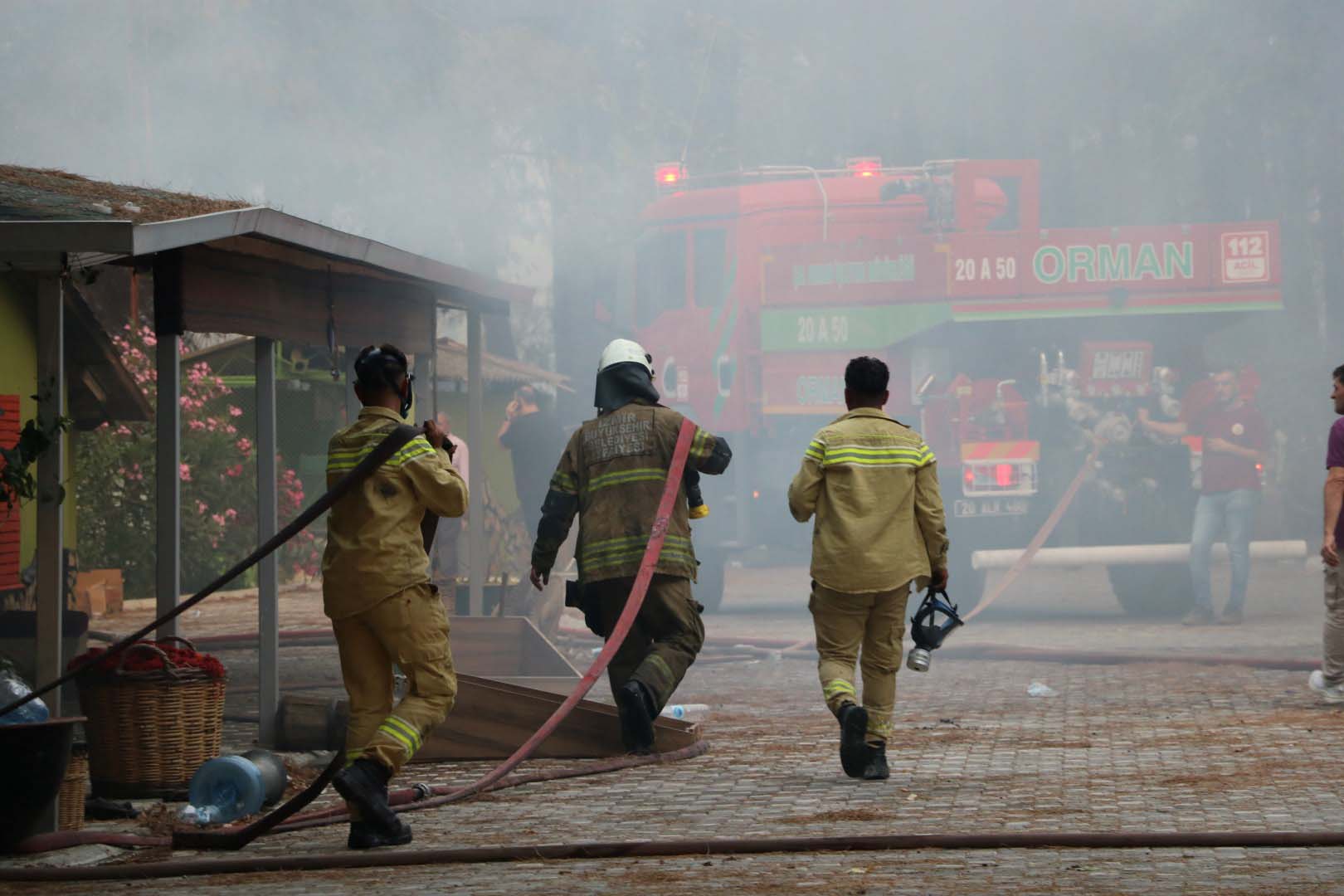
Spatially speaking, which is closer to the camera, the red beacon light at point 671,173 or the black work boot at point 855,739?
the black work boot at point 855,739

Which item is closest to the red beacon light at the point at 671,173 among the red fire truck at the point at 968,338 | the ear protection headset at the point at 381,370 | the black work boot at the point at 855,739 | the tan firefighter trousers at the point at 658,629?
the red fire truck at the point at 968,338

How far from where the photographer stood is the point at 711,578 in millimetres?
14117

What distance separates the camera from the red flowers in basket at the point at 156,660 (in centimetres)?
524

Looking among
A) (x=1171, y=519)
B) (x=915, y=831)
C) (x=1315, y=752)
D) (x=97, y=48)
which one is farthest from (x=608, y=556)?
(x=97, y=48)

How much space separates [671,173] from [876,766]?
394 inches

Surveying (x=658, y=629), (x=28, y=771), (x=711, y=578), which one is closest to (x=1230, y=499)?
(x=711, y=578)

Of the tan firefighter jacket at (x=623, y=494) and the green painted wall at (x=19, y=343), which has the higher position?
the green painted wall at (x=19, y=343)

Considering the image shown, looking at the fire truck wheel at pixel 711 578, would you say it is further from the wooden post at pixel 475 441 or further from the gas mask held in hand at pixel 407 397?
the gas mask held in hand at pixel 407 397

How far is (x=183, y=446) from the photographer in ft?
46.0

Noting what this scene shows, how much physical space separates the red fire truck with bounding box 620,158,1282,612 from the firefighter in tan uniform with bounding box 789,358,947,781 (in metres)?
7.50

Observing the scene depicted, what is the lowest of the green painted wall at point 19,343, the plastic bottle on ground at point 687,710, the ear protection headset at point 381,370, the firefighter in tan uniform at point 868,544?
the plastic bottle on ground at point 687,710

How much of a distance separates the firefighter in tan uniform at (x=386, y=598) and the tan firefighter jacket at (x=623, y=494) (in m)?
1.54

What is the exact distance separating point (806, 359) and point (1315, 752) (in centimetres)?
833

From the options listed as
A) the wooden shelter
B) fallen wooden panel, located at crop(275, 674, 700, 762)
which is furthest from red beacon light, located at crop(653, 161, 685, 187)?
fallen wooden panel, located at crop(275, 674, 700, 762)
